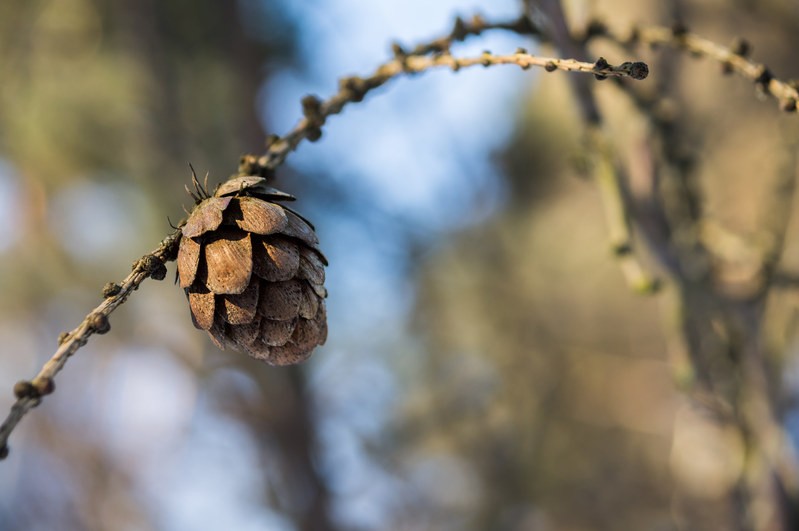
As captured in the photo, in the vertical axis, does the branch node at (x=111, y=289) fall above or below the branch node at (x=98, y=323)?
above

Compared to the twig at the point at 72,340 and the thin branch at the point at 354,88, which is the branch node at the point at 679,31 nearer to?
the thin branch at the point at 354,88

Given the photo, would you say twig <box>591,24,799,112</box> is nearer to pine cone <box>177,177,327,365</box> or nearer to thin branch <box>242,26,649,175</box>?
thin branch <box>242,26,649,175</box>

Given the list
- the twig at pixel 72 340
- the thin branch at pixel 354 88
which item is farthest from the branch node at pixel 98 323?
the thin branch at pixel 354 88

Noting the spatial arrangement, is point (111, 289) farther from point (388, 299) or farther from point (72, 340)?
point (388, 299)

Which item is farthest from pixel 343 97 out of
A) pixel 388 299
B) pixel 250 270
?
pixel 388 299

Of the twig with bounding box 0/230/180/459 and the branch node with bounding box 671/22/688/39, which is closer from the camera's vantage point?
the twig with bounding box 0/230/180/459

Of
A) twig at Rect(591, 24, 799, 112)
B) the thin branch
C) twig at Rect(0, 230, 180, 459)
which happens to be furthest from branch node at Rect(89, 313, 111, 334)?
twig at Rect(591, 24, 799, 112)
